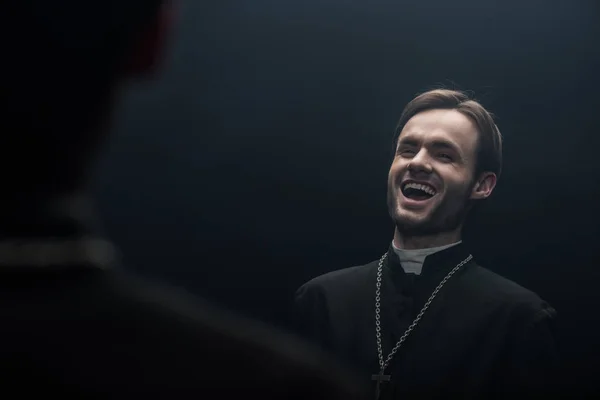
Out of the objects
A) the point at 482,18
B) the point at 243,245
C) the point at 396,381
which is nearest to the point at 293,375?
the point at 396,381

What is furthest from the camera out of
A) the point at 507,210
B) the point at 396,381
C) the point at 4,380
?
the point at 507,210

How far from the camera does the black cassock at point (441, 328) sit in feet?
7.61

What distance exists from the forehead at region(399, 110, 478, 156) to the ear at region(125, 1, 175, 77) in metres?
1.74

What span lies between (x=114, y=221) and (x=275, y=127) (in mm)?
617

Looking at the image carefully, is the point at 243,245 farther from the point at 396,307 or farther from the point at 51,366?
the point at 51,366

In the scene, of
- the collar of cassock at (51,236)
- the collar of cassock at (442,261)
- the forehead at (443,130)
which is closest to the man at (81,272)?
the collar of cassock at (51,236)

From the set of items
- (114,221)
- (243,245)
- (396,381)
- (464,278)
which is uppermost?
(114,221)

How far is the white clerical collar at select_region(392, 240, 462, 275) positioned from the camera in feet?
8.10

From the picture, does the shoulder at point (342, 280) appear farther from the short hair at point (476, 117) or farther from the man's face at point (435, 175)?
the short hair at point (476, 117)

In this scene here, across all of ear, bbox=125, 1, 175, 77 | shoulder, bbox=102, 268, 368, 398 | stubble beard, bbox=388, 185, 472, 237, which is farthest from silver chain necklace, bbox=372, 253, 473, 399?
ear, bbox=125, 1, 175, 77

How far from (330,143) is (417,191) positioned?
342 millimetres

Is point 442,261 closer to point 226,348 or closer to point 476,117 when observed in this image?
point 476,117

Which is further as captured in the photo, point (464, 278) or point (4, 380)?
point (464, 278)

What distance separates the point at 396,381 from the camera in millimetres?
2338
